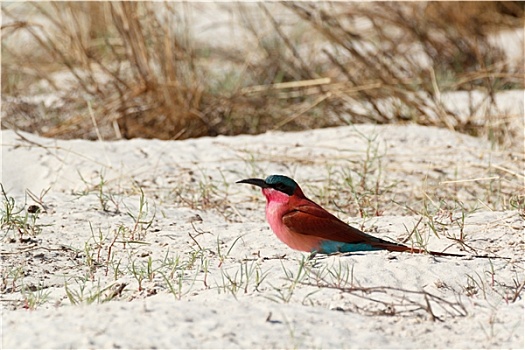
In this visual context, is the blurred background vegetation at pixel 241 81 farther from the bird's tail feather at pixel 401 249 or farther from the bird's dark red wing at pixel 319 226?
the bird's tail feather at pixel 401 249

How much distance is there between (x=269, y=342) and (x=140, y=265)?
0.92 metres

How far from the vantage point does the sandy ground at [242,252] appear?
81.7 inches

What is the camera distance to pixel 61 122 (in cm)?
527

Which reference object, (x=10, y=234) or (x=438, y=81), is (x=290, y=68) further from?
(x=10, y=234)

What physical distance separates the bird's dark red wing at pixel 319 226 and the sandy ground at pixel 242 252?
0.06 metres

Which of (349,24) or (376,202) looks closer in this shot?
(376,202)

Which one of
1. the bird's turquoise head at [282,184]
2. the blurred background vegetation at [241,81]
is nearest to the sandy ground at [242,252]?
the bird's turquoise head at [282,184]

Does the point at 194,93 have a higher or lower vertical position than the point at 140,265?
higher

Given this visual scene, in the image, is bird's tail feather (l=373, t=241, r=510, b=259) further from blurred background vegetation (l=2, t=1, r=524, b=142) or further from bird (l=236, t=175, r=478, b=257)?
blurred background vegetation (l=2, t=1, r=524, b=142)

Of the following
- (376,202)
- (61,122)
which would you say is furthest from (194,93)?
(376,202)

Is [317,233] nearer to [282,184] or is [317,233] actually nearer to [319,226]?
[319,226]

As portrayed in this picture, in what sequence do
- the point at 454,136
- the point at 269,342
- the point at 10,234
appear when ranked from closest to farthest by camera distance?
1. the point at 269,342
2. the point at 10,234
3. the point at 454,136

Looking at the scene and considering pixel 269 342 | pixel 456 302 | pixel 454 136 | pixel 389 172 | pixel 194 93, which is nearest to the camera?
pixel 269 342

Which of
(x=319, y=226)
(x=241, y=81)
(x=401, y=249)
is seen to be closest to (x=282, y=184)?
(x=319, y=226)
